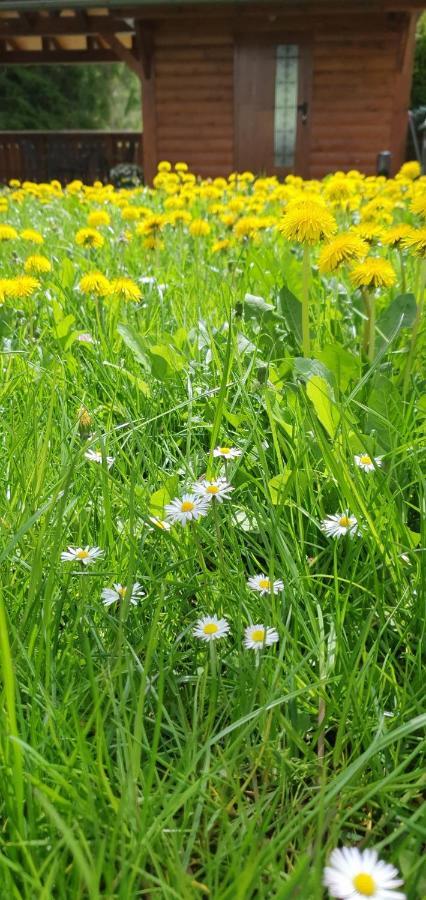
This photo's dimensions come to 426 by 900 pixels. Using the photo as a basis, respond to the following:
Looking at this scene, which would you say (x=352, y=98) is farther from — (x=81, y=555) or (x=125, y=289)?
(x=81, y=555)

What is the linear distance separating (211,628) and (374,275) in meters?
0.87

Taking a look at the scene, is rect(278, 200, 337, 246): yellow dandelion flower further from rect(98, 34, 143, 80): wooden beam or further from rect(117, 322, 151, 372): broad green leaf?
rect(98, 34, 143, 80): wooden beam

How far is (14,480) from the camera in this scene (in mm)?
1217

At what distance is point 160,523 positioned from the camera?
1063 millimetres

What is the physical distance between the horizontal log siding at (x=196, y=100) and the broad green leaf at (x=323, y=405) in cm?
1144

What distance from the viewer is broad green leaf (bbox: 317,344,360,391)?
150 cm

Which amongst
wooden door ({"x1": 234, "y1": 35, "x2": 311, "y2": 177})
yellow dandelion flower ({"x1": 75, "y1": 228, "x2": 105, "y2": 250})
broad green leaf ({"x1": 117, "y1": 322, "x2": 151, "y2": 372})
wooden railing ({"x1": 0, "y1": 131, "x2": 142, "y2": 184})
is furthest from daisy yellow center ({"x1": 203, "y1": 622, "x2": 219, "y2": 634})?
wooden railing ({"x1": 0, "y1": 131, "x2": 142, "y2": 184})

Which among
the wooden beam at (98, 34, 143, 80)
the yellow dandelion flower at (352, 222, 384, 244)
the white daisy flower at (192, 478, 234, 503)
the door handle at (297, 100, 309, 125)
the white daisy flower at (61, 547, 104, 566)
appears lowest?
the white daisy flower at (61, 547, 104, 566)

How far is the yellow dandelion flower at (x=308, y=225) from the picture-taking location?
4.64 feet

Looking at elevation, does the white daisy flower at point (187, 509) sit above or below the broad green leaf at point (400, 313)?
below

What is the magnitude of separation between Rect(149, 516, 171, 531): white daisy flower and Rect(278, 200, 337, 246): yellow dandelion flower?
682 millimetres

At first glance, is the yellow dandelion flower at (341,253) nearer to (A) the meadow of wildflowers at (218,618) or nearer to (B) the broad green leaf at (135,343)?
(A) the meadow of wildflowers at (218,618)

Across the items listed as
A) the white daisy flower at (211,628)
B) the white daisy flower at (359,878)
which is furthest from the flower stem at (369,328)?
the white daisy flower at (359,878)

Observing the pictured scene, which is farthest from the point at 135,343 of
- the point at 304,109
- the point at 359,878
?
the point at 304,109
